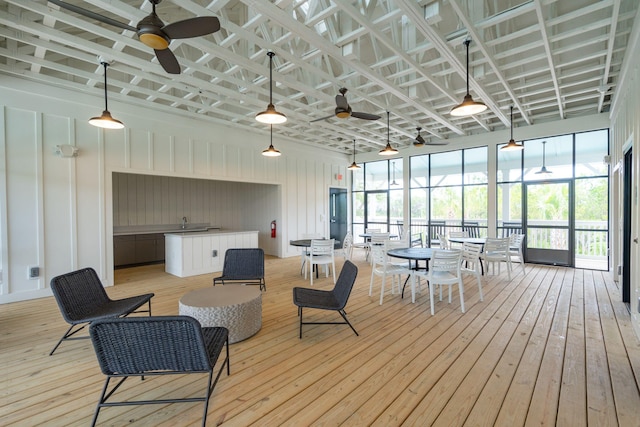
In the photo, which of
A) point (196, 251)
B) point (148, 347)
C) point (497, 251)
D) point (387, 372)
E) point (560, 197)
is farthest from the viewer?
point (560, 197)

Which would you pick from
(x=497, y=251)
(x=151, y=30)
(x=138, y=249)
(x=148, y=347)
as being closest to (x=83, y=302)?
(x=148, y=347)

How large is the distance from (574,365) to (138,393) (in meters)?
3.80

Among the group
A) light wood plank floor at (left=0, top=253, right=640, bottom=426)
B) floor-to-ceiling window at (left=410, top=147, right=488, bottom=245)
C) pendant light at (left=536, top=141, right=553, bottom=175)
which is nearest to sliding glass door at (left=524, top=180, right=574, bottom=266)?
pendant light at (left=536, top=141, right=553, bottom=175)

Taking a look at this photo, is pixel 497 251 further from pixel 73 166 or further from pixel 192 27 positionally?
pixel 73 166

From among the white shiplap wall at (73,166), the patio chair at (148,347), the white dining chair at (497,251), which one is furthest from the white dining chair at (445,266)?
the white shiplap wall at (73,166)

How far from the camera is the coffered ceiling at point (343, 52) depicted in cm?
328

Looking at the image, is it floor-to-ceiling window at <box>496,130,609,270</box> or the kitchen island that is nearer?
the kitchen island

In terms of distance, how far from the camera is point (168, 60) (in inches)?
114

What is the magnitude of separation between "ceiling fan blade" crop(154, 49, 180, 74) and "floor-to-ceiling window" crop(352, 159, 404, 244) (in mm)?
7470

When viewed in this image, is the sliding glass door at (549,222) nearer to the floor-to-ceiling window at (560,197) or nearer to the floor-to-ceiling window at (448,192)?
the floor-to-ceiling window at (560,197)

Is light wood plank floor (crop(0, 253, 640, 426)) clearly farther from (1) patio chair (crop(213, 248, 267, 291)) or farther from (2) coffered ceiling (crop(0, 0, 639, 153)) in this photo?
(2) coffered ceiling (crop(0, 0, 639, 153))

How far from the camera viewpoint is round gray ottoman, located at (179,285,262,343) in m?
2.96

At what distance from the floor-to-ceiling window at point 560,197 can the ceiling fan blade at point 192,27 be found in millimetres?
8015

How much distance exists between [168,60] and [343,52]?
2.23 m
